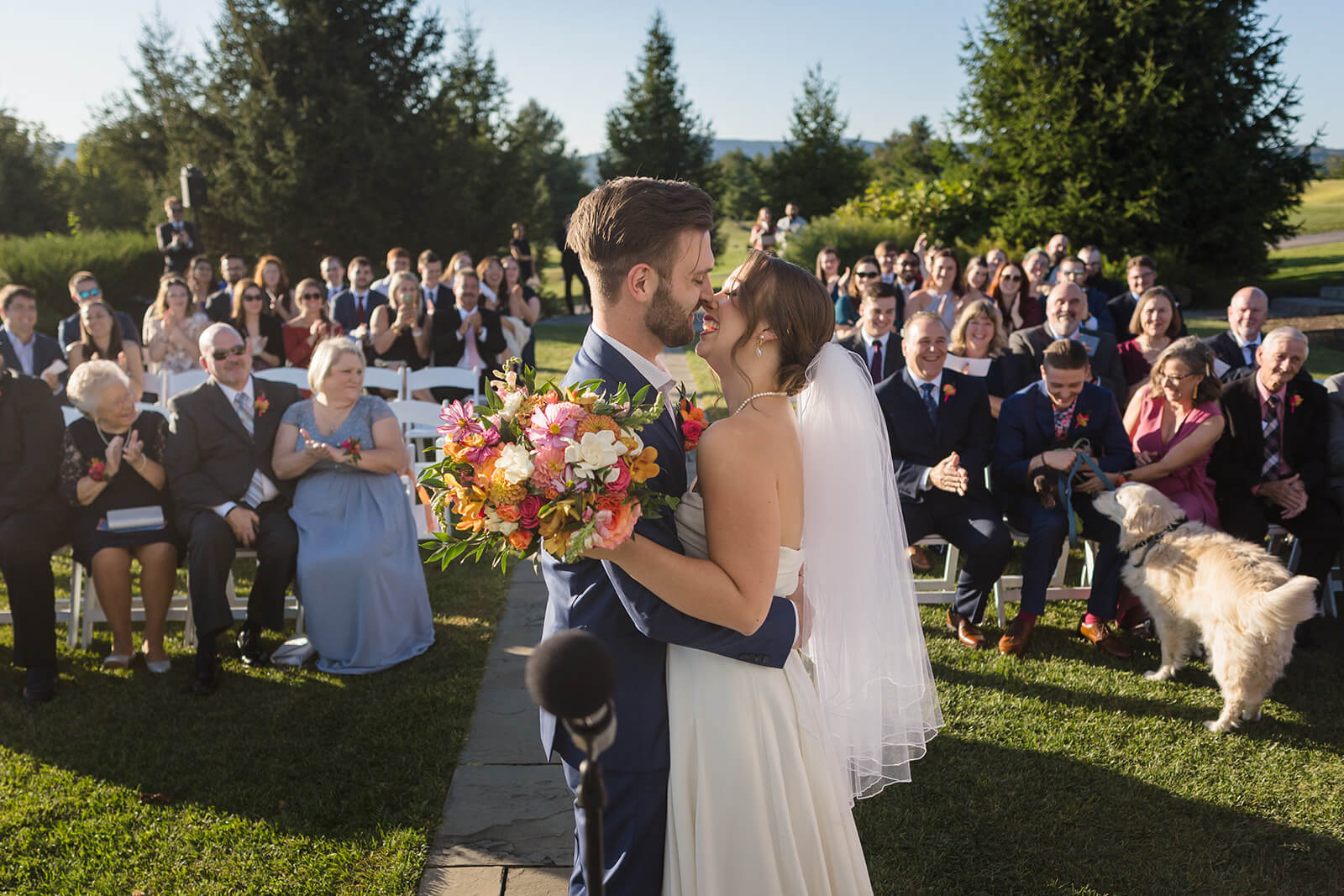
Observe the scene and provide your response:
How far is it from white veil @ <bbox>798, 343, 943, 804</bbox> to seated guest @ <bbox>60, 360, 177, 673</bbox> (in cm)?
427

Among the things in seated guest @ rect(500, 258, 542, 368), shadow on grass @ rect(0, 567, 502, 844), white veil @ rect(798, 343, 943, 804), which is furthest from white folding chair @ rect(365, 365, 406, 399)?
white veil @ rect(798, 343, 943, 804)

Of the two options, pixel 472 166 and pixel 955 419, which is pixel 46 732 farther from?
pixel 472 166

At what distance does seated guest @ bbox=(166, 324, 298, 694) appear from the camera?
537 centimetres

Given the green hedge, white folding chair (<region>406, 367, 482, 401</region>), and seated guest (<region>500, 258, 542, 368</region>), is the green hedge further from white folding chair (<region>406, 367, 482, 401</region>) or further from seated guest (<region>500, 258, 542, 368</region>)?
white folding chair (<region>406, 367, 482, 401</region>)

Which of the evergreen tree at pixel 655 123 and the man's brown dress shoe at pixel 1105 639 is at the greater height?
the evergreen tree at pixel 655 123

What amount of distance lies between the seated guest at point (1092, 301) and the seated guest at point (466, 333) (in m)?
5.63

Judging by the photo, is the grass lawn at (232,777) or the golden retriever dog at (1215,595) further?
the golden retriever dog at (1215,595)

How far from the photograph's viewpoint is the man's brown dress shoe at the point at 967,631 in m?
5.54

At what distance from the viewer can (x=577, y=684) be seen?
51.8 inches

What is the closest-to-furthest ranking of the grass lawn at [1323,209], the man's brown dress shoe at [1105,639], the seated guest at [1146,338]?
the man's brown dress shoe at [1105,639] < the seated guest at [1146,338] < the grass lawn at [1323,209]

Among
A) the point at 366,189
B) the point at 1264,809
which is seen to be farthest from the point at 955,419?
the point at 366,189

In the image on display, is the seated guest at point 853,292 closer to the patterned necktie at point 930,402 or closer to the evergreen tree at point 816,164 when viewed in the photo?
the patterned necktie at point 930,402

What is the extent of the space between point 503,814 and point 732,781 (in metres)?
2.00

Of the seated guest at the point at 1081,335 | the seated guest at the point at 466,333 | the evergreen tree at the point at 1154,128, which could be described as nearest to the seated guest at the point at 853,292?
the seated guest at the point at 1081,335
